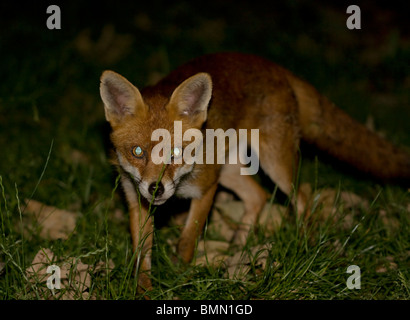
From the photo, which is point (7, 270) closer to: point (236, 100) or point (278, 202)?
point (236, 100)

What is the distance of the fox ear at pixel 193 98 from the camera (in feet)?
11.2

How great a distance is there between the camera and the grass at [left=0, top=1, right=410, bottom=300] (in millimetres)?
3279

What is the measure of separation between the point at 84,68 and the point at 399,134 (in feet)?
15.7

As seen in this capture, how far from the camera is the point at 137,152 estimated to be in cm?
339

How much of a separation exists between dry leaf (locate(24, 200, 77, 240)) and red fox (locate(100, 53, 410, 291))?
731mm

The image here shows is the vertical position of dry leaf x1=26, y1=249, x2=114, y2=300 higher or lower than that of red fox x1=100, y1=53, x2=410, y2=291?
lower

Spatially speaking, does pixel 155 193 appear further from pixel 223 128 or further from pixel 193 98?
pixel 223 128

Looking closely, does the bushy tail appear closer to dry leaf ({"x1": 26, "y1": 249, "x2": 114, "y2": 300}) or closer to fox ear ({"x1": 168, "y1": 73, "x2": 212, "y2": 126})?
fox ear ({"x1": 168, "y1": 73, "x2": 212, "y2": 126})

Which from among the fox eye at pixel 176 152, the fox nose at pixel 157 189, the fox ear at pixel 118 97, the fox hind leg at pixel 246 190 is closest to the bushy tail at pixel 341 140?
the fox hind leg at pixel 246 190

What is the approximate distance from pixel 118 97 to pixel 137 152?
478 mm

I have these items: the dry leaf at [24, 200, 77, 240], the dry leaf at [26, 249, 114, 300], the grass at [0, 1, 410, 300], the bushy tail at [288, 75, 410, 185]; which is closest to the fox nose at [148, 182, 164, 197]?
the grass at [0, 1, 410, 300]

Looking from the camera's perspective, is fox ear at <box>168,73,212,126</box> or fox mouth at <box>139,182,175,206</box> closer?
fox mouth at <box>139,182,175,206</box>

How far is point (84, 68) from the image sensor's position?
723cm
